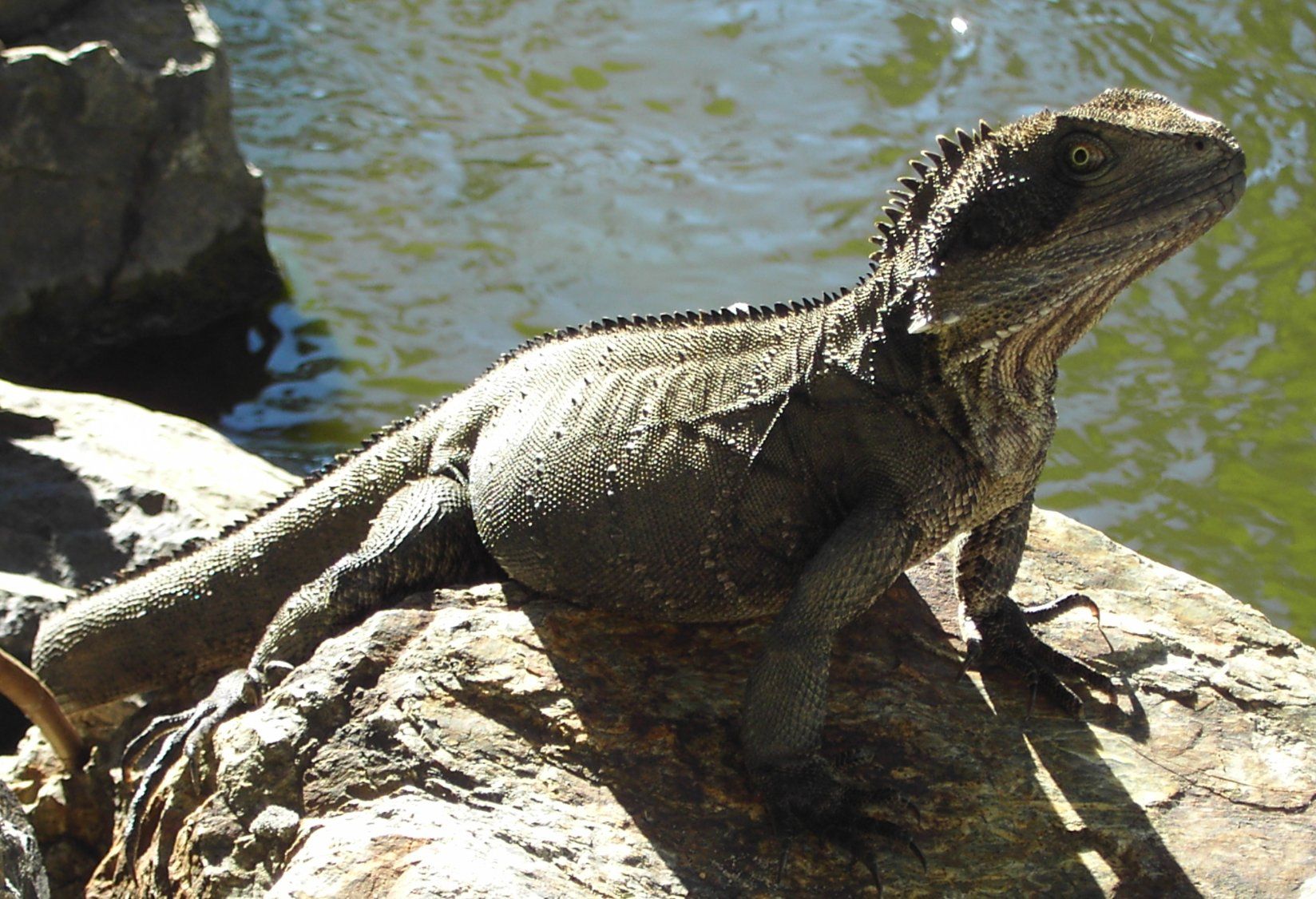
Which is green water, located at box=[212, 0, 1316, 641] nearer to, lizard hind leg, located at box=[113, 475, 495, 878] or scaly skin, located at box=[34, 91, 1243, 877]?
scaly skin, located at box=[34, 91, 1243, 877]

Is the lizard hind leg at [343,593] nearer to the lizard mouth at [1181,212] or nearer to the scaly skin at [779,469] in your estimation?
the scaly skin at [779,469]

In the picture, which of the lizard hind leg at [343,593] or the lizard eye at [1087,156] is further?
the lizard hind leg at [343,593]

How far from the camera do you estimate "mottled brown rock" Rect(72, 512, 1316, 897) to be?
368 centimetres

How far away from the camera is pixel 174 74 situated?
9297 millimetres

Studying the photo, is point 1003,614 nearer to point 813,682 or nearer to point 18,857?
point 813,682

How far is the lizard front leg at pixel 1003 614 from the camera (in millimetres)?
4586

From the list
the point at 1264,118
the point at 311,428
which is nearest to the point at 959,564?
the point at 311,428

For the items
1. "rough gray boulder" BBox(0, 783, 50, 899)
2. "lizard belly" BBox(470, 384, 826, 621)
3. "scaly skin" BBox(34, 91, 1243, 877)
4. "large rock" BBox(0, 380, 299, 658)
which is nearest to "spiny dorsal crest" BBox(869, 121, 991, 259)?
"scaly skin" BBox(34, 91, 1243, 877)

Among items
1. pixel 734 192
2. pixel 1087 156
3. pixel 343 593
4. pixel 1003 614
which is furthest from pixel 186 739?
pixel 734 192

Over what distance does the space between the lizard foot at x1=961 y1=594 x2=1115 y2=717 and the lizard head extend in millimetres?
1166

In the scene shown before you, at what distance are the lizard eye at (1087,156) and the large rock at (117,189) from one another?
7081mm

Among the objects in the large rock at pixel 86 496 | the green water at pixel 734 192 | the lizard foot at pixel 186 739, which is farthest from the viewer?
the green water at pixel 734 192

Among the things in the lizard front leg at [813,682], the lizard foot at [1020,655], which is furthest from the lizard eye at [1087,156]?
the lizard foot at [1020,655]

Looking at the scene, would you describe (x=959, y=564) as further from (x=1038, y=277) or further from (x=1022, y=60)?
(x=1022, y=60)
